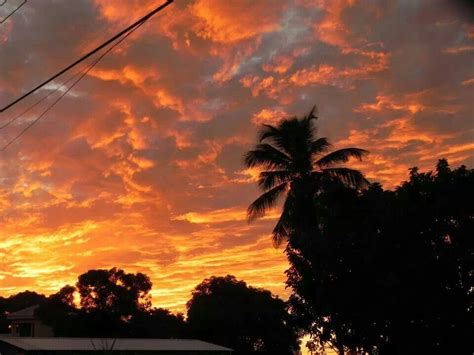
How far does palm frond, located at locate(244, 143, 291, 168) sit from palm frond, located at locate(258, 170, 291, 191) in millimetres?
496

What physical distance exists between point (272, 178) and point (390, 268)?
11.3 metres

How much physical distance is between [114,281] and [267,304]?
20035 millimetres

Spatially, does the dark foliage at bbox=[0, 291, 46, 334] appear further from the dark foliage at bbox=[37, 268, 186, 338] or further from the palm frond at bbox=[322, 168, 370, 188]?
the palm frond at bbox=[322, 168, 370, 188]

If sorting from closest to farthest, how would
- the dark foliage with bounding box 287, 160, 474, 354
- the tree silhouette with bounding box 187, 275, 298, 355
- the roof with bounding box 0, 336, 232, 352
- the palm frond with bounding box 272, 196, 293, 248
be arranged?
the dark foliage with bounding box 287, 160, 474, 354 < the palm frond with bounding box 272, 196, 293, 248 < the roof with bounding box 0, 336, 232, 352 < the tree silhouette with bounding box 187, 275, 298, 355

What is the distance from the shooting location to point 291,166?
32.2 m

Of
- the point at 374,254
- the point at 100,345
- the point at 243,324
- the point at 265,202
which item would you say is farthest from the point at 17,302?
the point at 374,254

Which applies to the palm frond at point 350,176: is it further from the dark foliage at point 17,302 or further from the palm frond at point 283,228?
the dark foliage at point 17,302

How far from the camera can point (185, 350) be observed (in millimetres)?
48000

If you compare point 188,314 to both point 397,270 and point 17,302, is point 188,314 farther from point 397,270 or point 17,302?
point 397,270

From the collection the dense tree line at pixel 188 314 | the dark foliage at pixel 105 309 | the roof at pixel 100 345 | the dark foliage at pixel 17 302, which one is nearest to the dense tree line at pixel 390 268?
the roof at pixel 100 345

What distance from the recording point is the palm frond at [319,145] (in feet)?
107

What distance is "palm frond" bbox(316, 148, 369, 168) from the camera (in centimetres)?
3234

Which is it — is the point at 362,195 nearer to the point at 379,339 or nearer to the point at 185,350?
the point at 379,339

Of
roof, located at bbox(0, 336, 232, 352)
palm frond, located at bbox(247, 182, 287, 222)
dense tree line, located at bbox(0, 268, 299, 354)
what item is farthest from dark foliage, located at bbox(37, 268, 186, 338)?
palm frond, located at bbox(247, 182, 287, 222)
